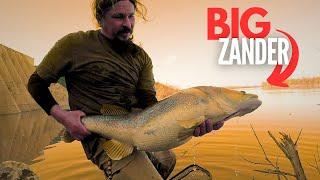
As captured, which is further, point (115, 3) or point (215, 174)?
point (215, 174)

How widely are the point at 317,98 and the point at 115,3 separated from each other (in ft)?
22.1

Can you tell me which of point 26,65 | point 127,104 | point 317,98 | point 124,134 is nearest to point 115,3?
point 127,104

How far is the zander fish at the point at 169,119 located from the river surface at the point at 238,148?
2.46m

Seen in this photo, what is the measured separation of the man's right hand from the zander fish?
0.03 meters

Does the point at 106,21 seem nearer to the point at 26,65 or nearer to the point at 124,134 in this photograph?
the point at 124,134

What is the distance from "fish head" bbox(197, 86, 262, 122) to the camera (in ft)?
7.89

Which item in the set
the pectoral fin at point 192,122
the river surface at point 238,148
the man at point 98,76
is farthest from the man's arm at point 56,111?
the river surface at point 238,148

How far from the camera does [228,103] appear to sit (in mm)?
2408

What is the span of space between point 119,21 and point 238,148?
16.0ft

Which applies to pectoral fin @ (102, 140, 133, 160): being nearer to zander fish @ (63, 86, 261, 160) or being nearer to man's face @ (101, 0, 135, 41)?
zander fish @ (63, 86, 261, 160)

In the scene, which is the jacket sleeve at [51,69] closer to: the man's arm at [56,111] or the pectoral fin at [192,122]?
the man's arm at [56,111]

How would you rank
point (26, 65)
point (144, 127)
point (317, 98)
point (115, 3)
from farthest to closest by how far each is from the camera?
point (26, 65) → point (317, 98) → point (115, 3) → point (144, 127)

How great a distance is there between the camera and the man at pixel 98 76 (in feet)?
8.54

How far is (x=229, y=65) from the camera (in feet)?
19.7
